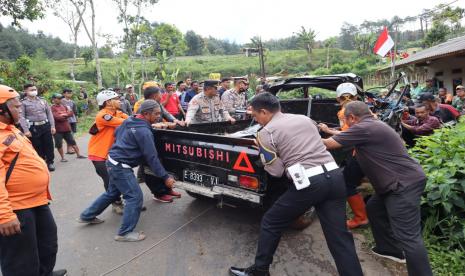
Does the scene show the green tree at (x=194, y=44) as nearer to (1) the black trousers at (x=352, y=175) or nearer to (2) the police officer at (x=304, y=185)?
(1) the black trousers at (x=352, y=175)

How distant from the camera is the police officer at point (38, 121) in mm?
6839

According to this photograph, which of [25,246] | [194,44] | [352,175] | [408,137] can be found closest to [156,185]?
[25,246]

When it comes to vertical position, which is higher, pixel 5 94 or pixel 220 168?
pixel 5 94

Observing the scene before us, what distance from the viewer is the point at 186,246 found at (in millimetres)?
3646

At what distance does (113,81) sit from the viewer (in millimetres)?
39844

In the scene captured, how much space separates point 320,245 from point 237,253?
3.04 feet

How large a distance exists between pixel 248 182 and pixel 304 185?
89 cm

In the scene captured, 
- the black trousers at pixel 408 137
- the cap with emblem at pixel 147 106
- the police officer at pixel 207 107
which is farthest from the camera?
the police officer at pixel 207 107

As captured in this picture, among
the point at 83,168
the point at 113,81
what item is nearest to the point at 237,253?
the point at 83,168

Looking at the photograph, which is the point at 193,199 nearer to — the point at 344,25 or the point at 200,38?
the point at 200,38

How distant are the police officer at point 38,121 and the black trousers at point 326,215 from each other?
5.94 metres

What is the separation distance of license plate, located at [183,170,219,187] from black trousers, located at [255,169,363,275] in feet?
3.50

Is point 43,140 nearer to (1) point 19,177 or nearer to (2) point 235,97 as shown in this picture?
(2) point 235,97

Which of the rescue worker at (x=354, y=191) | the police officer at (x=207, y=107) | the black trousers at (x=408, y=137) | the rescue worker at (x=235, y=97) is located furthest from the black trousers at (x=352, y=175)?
the rescue worker at (x=235, y=97)
